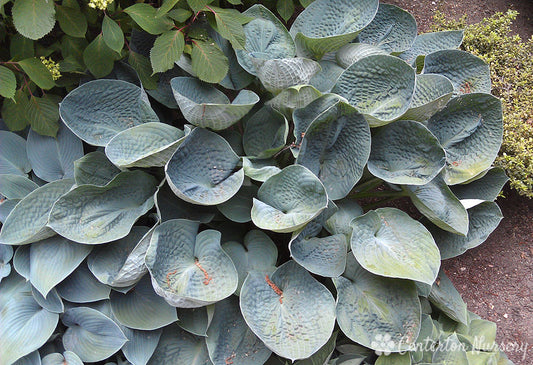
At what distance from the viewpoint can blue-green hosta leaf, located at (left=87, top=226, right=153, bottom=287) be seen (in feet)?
3.85

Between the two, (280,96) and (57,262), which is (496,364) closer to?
(280,96)

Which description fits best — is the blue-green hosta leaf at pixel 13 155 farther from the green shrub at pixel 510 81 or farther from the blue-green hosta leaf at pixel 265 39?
the green shrub at pixel 510 81

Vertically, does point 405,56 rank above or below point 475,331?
above

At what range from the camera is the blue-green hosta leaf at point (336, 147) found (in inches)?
50.6

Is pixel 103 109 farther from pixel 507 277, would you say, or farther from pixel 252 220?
pixel 507 277

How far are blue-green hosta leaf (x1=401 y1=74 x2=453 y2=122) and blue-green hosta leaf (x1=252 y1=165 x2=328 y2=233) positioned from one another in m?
0.40

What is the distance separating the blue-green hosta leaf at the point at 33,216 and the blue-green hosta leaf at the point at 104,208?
6 cm

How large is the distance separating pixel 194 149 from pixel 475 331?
3.32ft

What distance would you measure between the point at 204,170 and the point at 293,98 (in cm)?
31

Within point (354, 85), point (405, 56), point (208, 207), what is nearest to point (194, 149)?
point (208, 207)

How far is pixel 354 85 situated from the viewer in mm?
1414

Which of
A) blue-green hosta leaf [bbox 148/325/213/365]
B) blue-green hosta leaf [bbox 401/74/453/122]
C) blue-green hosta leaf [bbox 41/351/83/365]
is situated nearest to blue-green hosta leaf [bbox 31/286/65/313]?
blue-green hosta leaf [bbox 41/351/83/365]

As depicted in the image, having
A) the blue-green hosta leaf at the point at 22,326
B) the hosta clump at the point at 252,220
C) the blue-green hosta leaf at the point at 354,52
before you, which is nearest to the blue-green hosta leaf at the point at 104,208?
the hosta clump at the point at 252,220

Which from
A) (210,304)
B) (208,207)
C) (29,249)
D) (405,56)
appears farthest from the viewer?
(405,56)
